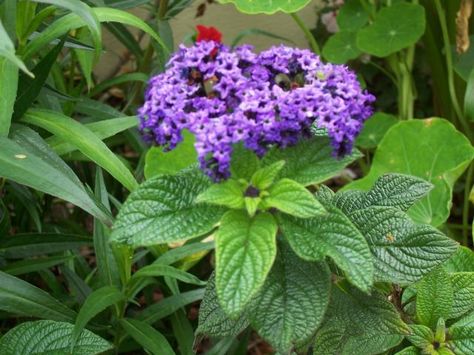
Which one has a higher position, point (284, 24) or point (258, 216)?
point (258, 216)

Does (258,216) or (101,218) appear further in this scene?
(101,218)

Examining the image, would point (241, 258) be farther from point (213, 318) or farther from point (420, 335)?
point (420, 335)

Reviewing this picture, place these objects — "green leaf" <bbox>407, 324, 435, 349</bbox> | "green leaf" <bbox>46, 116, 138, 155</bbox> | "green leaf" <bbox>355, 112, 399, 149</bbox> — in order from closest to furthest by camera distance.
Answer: "green leaf" <bbox>407, 324, 435, 349</bbox> → "green leaf" <bbox>46, 116, 138, 155</bbox> → "green leaf" <bbox>355, 112, 399, 149</bbox>

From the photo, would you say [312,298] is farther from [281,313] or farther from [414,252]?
Result: [414,252]

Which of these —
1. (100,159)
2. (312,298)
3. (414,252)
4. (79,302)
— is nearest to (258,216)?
(312,298)

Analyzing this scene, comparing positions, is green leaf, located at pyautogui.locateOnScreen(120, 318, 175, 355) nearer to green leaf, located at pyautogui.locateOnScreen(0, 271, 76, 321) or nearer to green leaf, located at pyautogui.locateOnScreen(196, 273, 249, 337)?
green leaf, located at pyautogui.locateOnScreen(0, 271, 76, 321)

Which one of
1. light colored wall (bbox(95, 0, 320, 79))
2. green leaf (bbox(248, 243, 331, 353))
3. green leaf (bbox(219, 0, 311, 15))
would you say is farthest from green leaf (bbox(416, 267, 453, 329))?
light colored wall (bbox(95, 0, 320, 79))
